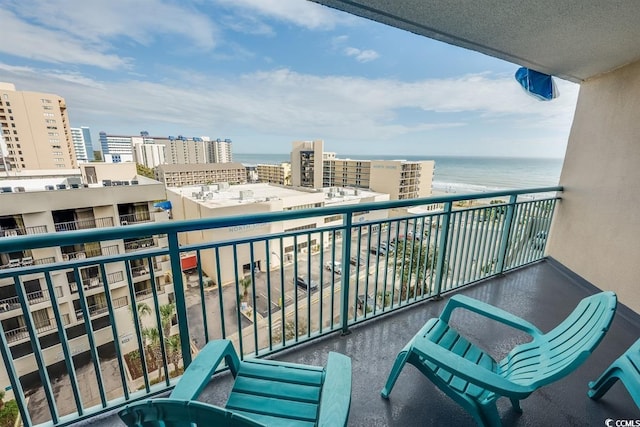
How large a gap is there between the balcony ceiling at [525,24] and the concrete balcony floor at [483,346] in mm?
2317

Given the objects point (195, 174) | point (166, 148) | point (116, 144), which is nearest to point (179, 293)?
point (195, 174)

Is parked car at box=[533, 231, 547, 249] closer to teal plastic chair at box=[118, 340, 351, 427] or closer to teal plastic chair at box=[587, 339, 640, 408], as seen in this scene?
teal plastic chair at box=[587, 339, 640, 408]

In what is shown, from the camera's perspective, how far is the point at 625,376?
131cm

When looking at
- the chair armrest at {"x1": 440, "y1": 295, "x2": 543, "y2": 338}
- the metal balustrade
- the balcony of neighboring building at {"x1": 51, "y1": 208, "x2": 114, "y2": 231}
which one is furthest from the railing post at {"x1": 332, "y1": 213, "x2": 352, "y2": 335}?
the balcony of neighboring building at {"x1": 51, "y1": 208, "x2": 114, "y2": 231}

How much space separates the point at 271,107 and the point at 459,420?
52572 mm

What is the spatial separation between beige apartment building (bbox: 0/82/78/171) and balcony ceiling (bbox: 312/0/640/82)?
10.8 meters

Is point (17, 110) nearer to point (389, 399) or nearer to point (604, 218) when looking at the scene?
point (389, 399)

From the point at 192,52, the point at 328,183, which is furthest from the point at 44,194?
the point at 328,183

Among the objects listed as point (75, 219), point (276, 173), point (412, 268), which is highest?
point (412, 268)

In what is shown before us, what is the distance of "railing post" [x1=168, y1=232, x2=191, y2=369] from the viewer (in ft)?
4.40

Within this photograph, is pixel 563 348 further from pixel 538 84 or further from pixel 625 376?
pixel 538 84

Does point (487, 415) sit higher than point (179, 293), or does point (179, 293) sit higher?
point (179, 293)

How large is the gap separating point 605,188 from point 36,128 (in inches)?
569

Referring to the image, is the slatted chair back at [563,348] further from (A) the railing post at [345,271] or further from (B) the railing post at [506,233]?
(B) the railing post at [506,233]
